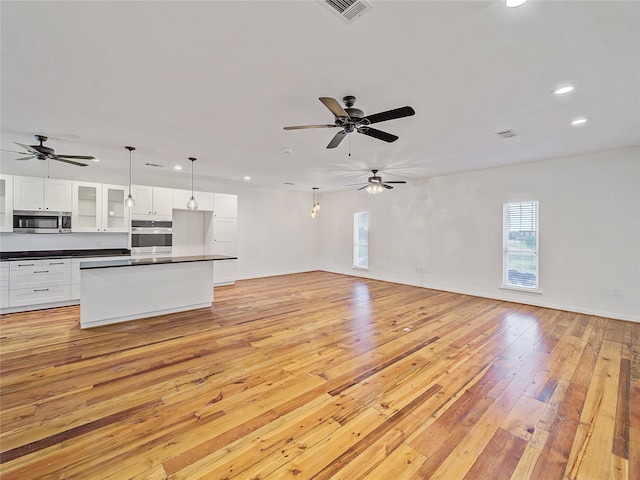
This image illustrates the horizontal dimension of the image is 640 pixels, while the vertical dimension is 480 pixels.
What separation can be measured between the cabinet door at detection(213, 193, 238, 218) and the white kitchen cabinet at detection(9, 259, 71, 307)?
123 inches

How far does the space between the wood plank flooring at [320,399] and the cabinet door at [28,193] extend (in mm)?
2199

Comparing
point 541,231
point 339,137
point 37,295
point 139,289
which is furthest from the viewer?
point 541,231

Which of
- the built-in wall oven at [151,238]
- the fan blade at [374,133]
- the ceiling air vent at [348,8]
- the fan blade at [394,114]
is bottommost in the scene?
the built-in wall oven at [151,238]

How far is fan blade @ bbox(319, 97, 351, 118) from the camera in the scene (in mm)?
2318

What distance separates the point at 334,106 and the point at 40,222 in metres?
6.15

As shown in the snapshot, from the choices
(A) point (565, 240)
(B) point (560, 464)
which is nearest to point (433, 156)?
(A) point (565, 240)

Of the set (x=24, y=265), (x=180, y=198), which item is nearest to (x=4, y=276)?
(x=24, y=265)

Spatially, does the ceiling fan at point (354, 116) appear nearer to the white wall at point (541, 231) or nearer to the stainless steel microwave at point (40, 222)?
the white wall at point (541, 231)

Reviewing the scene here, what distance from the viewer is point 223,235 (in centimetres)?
740

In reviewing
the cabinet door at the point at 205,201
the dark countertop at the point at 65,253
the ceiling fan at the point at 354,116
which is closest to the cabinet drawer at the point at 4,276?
the dark countertop at the point at 65,253

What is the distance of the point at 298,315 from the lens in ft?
15.8

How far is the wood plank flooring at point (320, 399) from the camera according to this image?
178 cm

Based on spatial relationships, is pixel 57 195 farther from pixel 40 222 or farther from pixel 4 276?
pixel 4 276

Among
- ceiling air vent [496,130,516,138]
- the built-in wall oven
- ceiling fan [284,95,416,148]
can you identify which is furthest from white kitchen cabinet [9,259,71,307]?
ceiling air vent [496,130,516,138]
